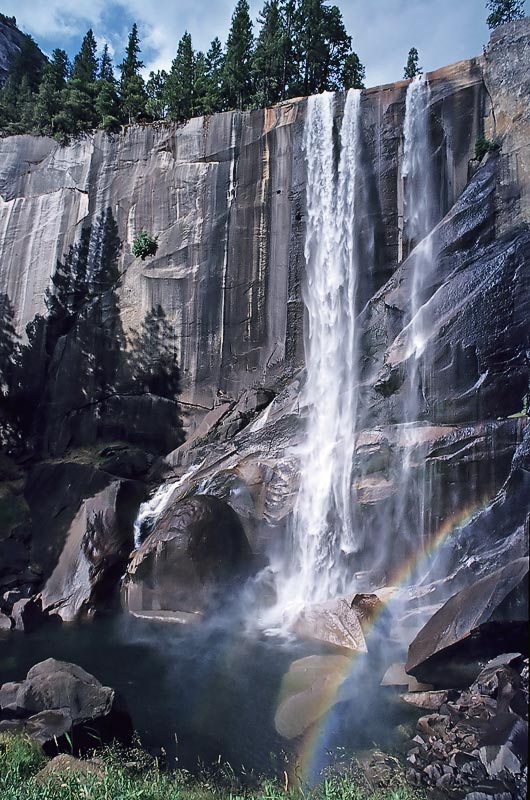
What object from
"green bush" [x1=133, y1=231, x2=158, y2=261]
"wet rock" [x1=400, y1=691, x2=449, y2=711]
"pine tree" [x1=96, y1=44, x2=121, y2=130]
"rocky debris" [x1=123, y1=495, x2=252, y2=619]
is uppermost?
"pine tree" [x1=96, y1=44, x2=121, y2=130]

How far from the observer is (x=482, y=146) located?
71.2ft

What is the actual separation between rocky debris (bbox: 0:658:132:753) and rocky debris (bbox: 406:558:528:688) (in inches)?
204

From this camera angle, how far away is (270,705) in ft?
36.1

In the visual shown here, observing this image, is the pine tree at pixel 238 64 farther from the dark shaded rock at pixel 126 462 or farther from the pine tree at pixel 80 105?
the dark shaded rock at pixel 126 462

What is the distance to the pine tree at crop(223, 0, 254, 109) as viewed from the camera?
3372cm

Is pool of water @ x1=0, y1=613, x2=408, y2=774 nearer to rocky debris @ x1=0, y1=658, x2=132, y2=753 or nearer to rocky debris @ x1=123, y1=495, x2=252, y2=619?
rocky debris @ x1=0, y1=658, x2=132, y2=753

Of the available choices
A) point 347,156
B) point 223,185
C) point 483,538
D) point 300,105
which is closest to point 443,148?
point 347,156

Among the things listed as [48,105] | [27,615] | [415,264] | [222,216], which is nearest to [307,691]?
[27,615]

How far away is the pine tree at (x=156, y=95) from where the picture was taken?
34281mm

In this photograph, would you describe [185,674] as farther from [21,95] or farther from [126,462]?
[21,95]

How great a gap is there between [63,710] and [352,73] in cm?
3564

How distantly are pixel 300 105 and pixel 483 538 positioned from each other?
2001 centimetres

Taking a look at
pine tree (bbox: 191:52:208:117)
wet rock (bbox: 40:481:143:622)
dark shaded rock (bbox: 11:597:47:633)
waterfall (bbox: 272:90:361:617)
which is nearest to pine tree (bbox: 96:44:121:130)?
pine tree (bbox: 191:52:208:117)

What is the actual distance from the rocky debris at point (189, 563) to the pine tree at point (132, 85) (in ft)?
80.4
